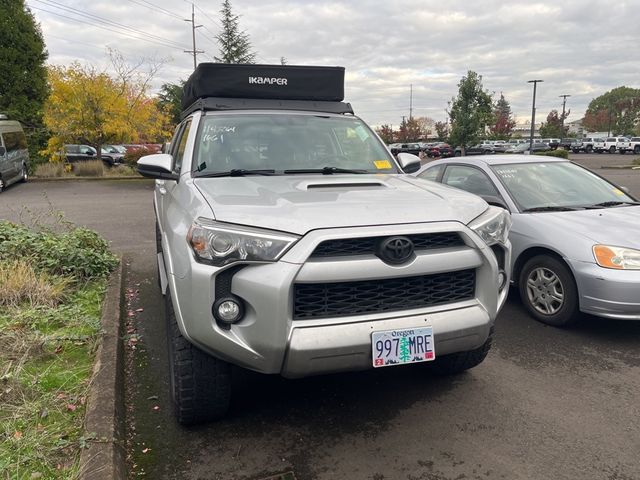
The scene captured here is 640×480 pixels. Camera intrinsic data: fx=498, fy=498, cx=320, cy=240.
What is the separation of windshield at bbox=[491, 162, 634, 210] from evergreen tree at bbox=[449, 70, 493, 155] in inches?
1201

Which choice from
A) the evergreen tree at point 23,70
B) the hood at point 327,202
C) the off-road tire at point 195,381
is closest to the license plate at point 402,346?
the hood at point 327,202

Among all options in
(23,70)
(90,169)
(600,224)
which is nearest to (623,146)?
(90,169)

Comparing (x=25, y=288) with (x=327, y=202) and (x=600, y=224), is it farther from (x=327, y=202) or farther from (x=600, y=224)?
(x=600, y=224)

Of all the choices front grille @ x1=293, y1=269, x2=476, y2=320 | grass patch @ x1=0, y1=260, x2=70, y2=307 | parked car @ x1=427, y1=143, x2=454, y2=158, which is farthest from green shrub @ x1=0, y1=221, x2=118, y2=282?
parked car @ x1=427, y1=143, x2=454, y2=158

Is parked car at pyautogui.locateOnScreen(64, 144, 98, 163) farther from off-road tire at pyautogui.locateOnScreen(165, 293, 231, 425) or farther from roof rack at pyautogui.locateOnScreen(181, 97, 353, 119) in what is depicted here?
off-road tire at pyautogui.locateOnScreen(165, 293, 231, 425)

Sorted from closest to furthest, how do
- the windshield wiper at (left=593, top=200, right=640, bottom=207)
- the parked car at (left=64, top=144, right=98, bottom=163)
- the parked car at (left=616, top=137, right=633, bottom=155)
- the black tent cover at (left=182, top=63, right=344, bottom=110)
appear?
the black tent cover at (left=182, top=63, right=344, bottom=110)
the windshield wiper at (left=593, top=200, right=640, bottom=207)
the parked car at (left=64, top=144, right=98, bottom=163)
the parked car at (left=616, top=137, right=633, bottom=155)

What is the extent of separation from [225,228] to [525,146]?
168 ft

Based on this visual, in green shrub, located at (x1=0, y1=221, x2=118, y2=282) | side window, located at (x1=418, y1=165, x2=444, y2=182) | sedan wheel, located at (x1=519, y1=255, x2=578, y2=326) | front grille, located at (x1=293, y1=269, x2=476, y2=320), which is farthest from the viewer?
side window, located at (x1=418, y1=165, x2=444, y2=182)

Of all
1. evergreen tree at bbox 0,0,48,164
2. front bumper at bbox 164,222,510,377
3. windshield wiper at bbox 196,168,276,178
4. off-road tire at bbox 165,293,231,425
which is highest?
evergreen tree at bbox 0,0,48,164

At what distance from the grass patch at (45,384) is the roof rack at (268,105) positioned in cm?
210

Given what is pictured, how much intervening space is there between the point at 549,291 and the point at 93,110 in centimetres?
1865

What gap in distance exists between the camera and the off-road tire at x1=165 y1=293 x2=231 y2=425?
2738mm

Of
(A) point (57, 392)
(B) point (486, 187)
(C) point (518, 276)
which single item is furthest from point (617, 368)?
(A) point (57, 392)

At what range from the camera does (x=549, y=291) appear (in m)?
4.59
